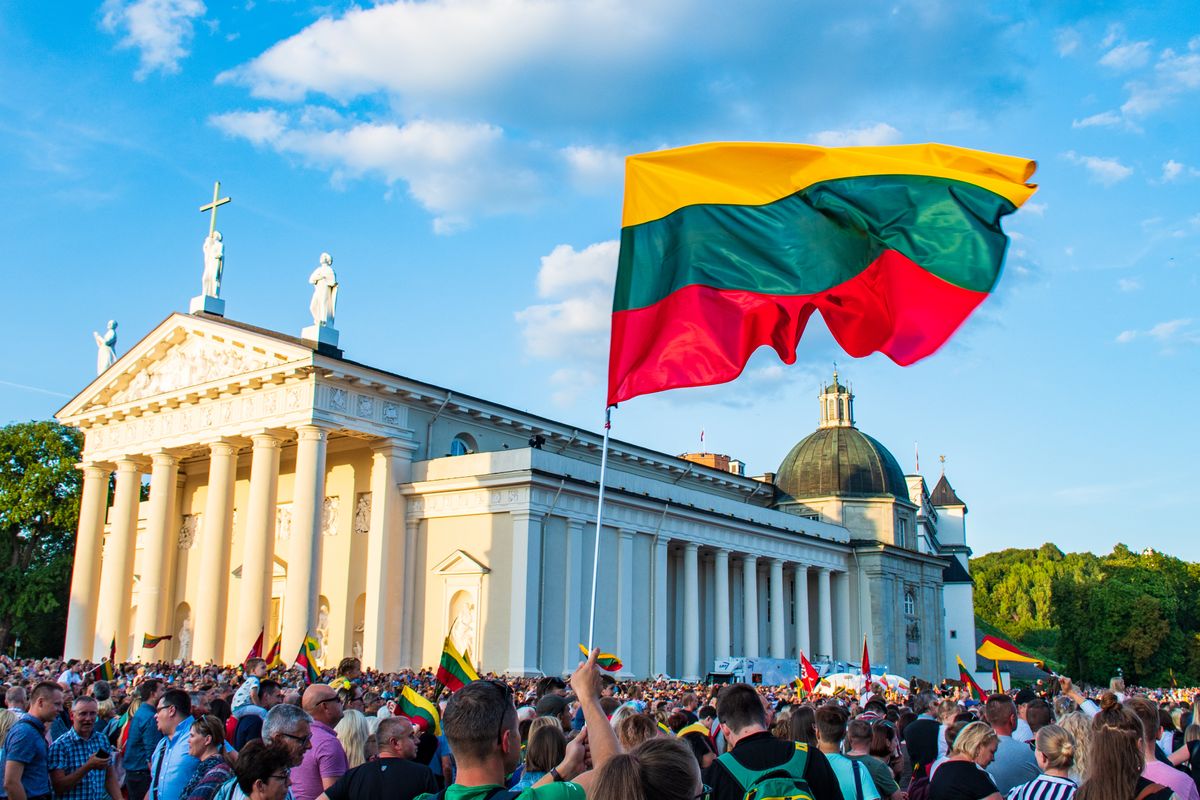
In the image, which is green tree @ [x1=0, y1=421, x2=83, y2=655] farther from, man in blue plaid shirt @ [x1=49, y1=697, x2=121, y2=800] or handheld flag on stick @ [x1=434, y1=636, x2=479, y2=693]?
man in blue plaid shirt @ [x1=49, y1=697, x2=121, y2=800]

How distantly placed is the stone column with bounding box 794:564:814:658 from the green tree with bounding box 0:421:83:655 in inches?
1424

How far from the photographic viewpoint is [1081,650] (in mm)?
79500

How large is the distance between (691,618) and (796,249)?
3473cm

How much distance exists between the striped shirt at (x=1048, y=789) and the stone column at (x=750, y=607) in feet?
137

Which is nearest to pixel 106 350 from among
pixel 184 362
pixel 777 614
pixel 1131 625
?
pixel 184 362

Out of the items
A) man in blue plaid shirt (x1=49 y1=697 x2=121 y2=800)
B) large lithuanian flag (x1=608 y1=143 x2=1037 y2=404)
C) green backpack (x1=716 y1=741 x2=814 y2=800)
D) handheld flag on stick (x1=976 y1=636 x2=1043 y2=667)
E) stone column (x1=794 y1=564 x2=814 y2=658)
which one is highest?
large lithuanian flag (x1=608 y1=143 x2=1037 y2=404)

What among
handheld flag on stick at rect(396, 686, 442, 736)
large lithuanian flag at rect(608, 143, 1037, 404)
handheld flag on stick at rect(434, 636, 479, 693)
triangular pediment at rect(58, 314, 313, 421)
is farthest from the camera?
triangular pediment at rect(58, 314, 313, 421)

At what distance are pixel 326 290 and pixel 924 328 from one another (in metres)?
30.7

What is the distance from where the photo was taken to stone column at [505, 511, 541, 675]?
34.8 metres

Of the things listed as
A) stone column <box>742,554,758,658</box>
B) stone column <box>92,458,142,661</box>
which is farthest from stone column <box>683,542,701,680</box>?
stone column <box>92,458,142,661</box>

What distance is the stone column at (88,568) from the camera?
41.7 meters

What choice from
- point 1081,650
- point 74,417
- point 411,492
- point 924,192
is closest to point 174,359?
point 74,417

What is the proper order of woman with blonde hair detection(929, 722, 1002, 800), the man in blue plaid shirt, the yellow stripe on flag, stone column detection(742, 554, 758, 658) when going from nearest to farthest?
woman with blonde hair detection(929, 722, 1002, 800) < the man in blue plaid shirt < the yellow stripe on flag < stone column detection(742, 554, 758, 658)

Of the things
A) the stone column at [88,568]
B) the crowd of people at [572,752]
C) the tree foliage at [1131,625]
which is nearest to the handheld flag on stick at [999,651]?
the crowd of people at [572,752]
